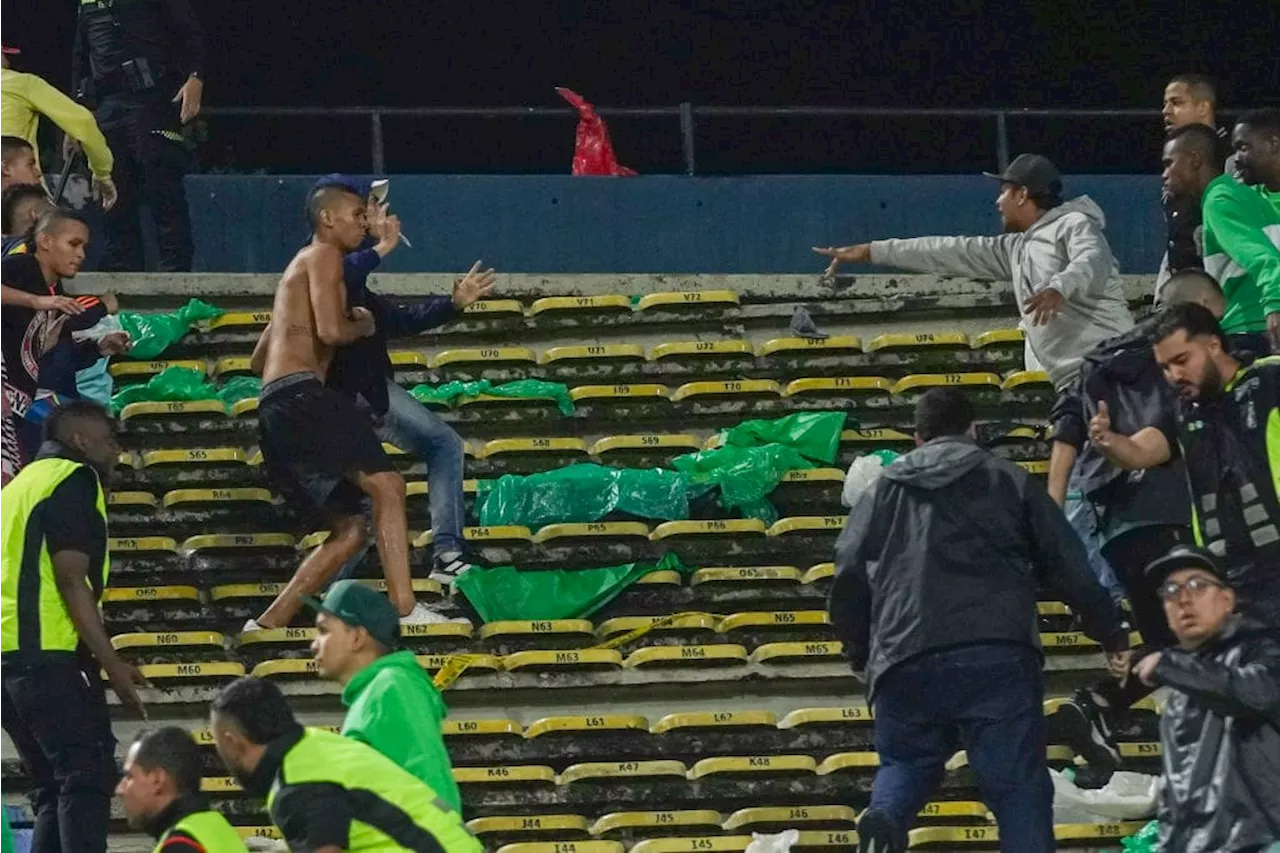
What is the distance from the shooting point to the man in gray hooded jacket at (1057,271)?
10453 mm

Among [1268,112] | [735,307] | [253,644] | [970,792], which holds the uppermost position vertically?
[1268,112]

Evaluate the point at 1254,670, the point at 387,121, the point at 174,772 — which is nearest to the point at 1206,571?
the point at 1254,670

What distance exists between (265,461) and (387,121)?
6836mm

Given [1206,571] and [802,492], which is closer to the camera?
[1206,571]

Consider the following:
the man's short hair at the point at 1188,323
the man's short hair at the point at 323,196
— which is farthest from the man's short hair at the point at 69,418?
the man's short hair at the point at 1188,323

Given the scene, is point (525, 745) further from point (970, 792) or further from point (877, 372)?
point (877, 372)

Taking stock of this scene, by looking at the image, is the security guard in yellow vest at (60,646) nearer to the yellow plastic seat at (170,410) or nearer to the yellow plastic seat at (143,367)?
the yellow plastic seat at (170,410)

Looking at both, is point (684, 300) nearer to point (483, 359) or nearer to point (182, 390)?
point (483, 359)

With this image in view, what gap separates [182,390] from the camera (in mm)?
11133

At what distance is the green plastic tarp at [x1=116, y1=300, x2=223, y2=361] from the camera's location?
11.5m

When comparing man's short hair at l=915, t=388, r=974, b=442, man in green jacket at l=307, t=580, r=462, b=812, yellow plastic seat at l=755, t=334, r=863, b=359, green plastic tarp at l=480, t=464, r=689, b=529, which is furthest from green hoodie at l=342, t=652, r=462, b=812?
yellow plastic seat at l=755, t=334, r=863, b=359

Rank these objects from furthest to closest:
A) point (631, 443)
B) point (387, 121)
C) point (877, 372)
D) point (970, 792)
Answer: point (387, 121) → point (877, 372) → point (631, 443) → point (970, 792)

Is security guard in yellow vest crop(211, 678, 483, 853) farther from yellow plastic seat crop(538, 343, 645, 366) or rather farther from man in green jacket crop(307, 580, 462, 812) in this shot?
yellow plastic seat crop(538, 343, 645, 366)

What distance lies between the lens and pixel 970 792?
932 cm
